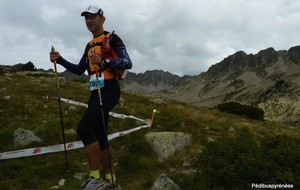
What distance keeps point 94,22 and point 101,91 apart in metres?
1.46

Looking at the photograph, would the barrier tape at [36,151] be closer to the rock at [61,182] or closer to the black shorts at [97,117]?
the rock at [61,182]

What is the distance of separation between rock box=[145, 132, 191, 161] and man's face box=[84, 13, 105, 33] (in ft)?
16.4

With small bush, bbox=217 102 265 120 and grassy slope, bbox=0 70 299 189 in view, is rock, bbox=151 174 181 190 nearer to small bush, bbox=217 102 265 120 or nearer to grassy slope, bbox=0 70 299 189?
grassy slope, bbox=0 70 299 189

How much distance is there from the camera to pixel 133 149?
1211 centimetres

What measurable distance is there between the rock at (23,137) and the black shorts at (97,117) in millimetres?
5147

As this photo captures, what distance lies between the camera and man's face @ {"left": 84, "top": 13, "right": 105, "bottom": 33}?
26.3ft

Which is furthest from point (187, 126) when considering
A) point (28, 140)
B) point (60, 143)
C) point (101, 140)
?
point (101, 140)

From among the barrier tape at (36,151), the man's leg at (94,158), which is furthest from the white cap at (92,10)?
the barrier tape at (36,151)

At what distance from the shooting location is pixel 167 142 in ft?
40.4

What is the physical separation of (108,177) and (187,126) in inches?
307

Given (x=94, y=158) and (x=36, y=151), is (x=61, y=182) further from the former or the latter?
(x=94, y=158)

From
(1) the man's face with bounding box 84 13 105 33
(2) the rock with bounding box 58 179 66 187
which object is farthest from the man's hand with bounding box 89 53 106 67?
(2) the rock with bounding box 58 179 66 187

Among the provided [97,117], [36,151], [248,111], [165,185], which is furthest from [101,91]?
[248,111]

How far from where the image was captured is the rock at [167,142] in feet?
39.0
